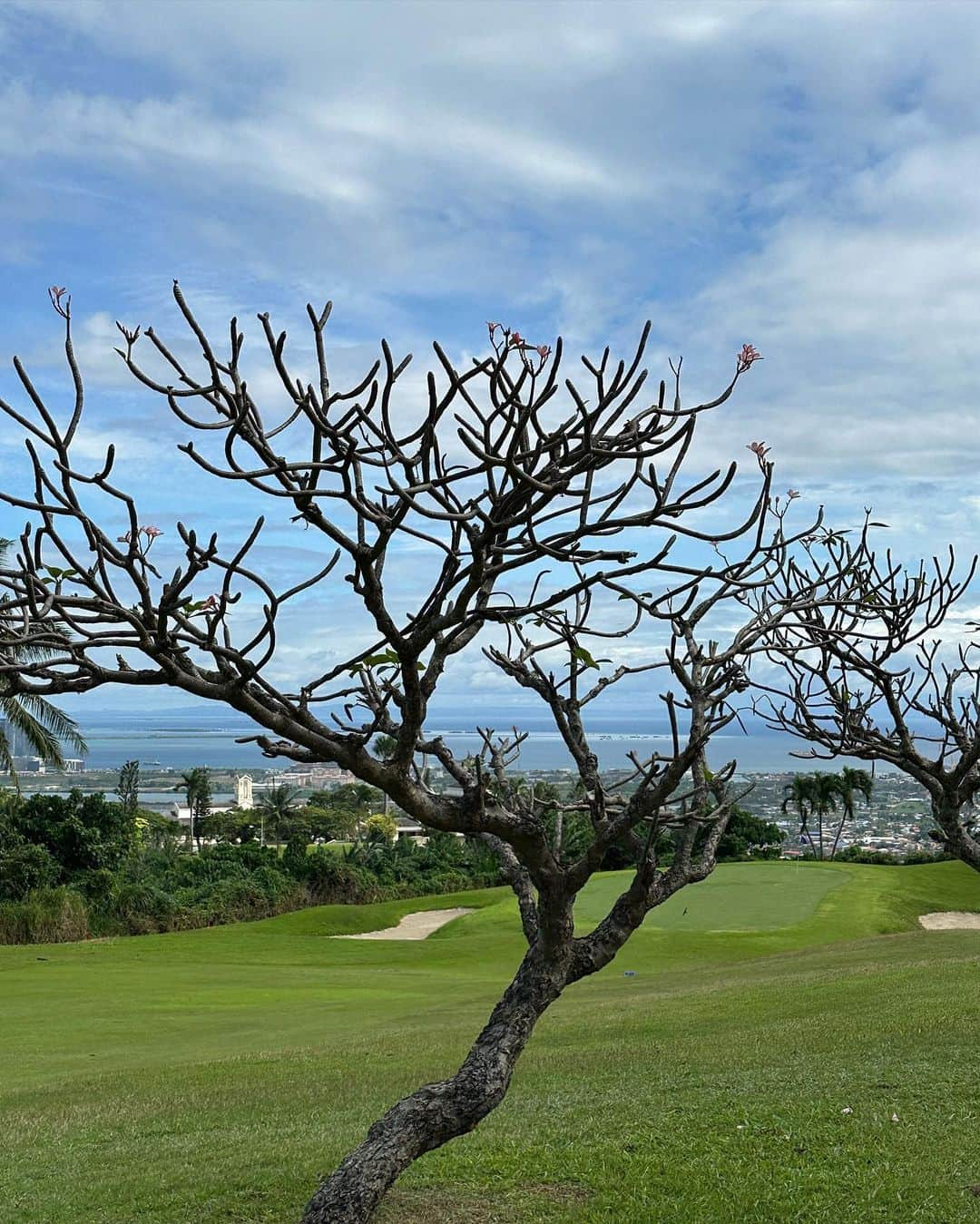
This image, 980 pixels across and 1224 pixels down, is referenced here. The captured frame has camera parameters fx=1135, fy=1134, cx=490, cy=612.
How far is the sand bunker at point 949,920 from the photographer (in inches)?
1171

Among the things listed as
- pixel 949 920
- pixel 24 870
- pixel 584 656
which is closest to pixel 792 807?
pixel 949 920

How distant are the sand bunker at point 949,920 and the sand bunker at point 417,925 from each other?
42.5 ft

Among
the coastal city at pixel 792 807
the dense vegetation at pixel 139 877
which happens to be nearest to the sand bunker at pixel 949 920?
the coastal city at pixel 792 807

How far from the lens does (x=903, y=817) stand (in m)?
74.5

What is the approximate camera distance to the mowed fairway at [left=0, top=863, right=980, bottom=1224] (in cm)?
749

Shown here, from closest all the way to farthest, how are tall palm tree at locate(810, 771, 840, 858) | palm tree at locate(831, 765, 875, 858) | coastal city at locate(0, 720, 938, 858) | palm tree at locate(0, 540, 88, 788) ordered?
palm tree at locate(0, 540, 88, 788) → palm tree at locate(831, 765, 875, 858) → tall palm tree at locate(810, 771, 840, 858) → coastal city at locate(0, 720, 938, 858)

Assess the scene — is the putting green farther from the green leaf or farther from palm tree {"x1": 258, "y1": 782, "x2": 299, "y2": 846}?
palm tree {"x1": 258, "y1": 782, "x2": 299, "y2": 846}

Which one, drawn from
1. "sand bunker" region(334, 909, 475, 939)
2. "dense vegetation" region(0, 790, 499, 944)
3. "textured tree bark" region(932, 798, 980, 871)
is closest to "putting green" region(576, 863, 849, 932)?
"sand bunker" region(334, 909, 475, 939)

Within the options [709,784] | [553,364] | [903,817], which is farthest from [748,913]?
[903,817]

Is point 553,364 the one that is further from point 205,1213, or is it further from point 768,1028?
point 768,1028

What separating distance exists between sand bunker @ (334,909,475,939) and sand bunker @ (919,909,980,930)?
1295cm

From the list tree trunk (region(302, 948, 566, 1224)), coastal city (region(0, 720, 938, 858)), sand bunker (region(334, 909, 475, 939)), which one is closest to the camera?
tree trunk (region(302, 948, 566, 1224))

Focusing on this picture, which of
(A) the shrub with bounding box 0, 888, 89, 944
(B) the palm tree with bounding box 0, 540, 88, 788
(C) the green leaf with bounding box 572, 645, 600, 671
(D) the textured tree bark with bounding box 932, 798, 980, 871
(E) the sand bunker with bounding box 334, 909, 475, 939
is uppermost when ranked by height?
(B) the palm tree with bounding box 0, 540, 88, 788

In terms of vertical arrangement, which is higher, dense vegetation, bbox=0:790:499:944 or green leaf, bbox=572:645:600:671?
green leaf, bbox=572:645:600:671
